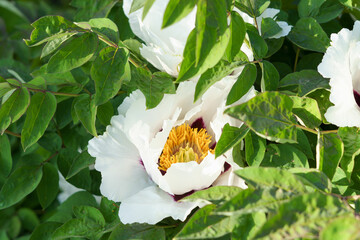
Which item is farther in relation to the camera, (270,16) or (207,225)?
(270,16)

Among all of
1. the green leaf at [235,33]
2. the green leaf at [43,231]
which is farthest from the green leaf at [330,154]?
the green leaf at [43,231]

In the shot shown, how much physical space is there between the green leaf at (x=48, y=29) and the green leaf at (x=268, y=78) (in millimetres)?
172

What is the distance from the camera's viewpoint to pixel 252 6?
43 centimetres

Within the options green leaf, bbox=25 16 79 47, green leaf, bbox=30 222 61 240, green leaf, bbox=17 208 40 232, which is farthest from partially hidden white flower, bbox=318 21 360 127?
green leaf, bbox=17 208 40 232

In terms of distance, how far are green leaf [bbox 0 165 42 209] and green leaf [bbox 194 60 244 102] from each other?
0.90ft

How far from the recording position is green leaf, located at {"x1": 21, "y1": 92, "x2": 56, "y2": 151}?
1.50 feet

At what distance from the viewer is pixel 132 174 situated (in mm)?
448

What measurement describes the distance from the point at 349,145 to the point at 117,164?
0.20 m

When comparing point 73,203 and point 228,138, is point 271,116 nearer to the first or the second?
point 228,138

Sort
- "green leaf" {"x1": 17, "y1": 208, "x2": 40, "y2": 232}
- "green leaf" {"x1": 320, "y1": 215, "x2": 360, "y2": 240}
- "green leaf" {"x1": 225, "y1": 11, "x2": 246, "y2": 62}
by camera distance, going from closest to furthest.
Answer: "green leaf" {"x1": 320, "y1": 215, "x2": 360, "y2": 240}
"green leaf" {"x1": 225, "y1": 11, "x2": 246, "y2": 62}
"green leaf" {"x1": 17, "y1": 208, "x2": 40, "y2": 232}

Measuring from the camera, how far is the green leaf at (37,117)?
0.46 meters

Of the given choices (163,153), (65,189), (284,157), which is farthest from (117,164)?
(65,189)

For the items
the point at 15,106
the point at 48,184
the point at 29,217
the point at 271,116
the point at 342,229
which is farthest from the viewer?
the point at 29,217

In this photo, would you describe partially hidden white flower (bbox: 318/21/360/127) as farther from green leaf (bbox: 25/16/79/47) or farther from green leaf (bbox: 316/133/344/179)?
green leaf (bbox: 25/16/79/47)
